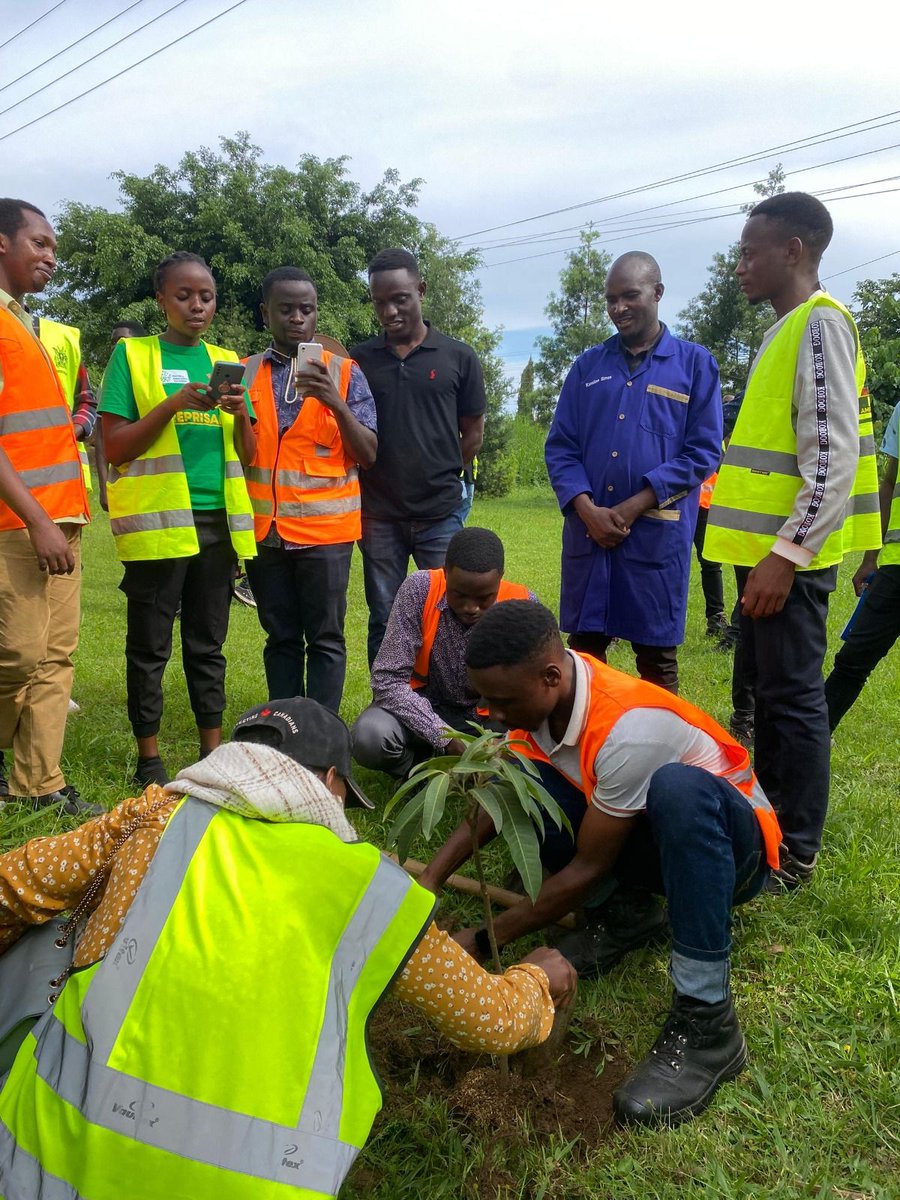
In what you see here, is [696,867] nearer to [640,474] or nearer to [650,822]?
[650,822]

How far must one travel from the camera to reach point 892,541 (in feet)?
12.8

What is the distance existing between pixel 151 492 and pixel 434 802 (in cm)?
238

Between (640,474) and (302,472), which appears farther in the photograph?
(302,472)

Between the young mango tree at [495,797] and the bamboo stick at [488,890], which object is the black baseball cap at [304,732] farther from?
the bamboo stick at [488,890]

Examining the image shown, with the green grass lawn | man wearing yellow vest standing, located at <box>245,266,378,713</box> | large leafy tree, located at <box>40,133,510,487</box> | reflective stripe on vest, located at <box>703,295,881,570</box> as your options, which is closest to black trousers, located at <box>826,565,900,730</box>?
the green grass lawn

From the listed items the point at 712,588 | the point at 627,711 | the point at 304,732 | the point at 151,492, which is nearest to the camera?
the point at 304,732

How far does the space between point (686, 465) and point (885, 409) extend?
16.4 m

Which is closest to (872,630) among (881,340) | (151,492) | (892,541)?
(892,541)

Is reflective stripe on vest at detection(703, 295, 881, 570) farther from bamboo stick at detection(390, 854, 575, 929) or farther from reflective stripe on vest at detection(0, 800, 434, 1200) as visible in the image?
reflective stripe on vest at detection(0, 800, 434, 1200)

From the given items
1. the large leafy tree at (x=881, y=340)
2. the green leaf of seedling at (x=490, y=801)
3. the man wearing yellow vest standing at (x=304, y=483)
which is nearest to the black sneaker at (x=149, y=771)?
the man wearing yellow vest standing at (x=304, y=483)

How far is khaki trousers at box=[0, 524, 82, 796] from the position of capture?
3.42 m

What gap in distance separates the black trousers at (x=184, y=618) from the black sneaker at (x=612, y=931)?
196cm

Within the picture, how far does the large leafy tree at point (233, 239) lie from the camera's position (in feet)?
70.4

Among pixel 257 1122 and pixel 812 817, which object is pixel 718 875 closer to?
pixel 812 817
